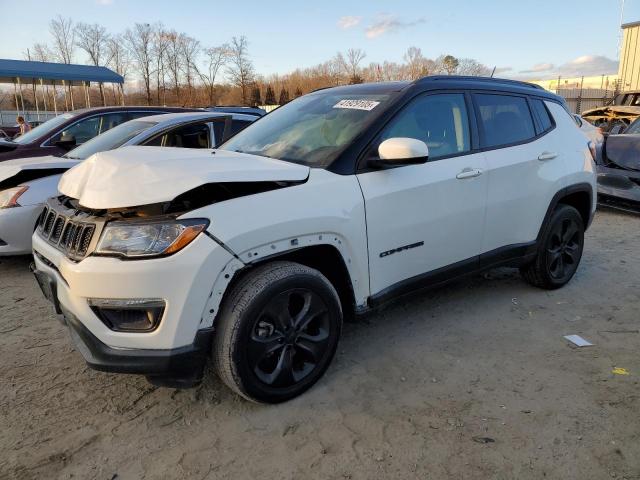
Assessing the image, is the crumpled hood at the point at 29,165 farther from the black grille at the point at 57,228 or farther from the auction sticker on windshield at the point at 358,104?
the auction sticker on windshield at the point at 358,104

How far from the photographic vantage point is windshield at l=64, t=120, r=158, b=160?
556 centimetres

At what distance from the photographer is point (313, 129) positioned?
131 inches

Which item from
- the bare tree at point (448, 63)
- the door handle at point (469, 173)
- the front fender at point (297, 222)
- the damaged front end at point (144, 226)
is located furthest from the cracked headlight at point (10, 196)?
the bare tree at point (448, 63)

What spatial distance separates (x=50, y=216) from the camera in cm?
296

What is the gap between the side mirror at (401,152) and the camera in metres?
2.78

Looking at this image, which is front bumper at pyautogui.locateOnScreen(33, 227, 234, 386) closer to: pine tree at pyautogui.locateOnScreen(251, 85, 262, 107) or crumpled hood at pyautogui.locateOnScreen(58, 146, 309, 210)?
crumpled hood at pyautogui.locateOnScreen(58, 146, 309, 210)

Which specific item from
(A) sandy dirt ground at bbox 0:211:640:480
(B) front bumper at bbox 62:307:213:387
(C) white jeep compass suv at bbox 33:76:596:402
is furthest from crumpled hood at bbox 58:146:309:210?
(A) sandy dirt ground at bbox 0:211:640:480

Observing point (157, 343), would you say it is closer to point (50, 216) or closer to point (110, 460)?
point (110, 460)

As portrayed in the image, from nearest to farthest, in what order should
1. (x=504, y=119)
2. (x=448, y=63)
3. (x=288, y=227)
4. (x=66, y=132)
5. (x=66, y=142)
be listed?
1. (x=288, y=227)
2. (x=504, y=119)
3. (x=66, y=142)
4. (x=66, y=132)
5. (x=448, y=63)

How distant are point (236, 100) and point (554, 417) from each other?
2020 inches

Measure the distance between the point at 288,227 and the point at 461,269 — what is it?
1598mm

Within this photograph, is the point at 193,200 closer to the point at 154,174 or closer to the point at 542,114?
the point at 154,174

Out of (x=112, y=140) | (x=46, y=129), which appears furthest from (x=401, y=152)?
(x=46, y=129)

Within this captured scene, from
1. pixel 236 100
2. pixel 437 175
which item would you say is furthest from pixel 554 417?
pixel 236 100
